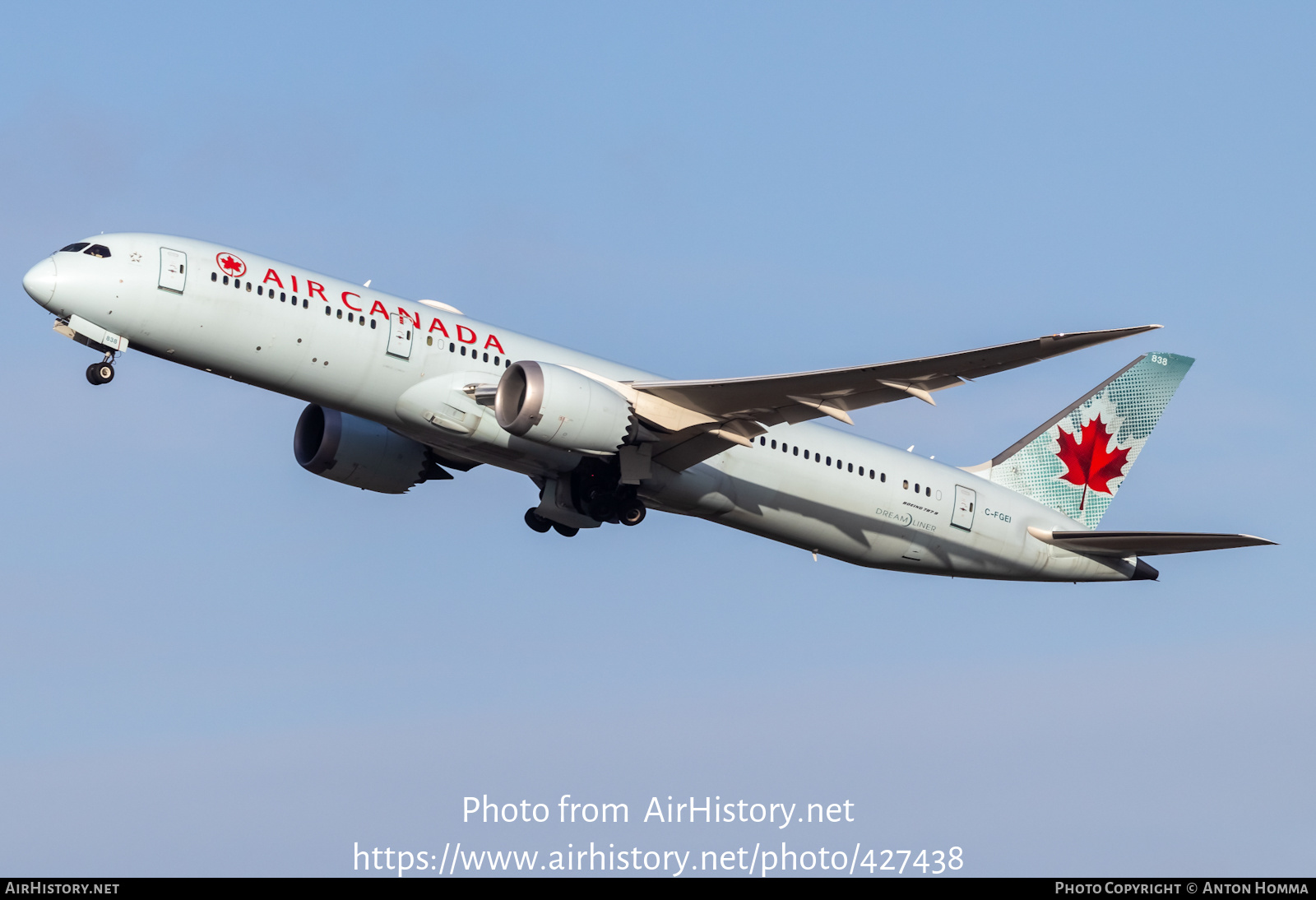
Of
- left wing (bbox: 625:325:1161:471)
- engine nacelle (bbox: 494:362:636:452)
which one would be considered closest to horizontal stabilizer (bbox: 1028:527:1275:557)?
left wing (bbox: 625:325:1161:471)

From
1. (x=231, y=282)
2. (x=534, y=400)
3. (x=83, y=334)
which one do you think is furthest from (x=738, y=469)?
(x=83, y=334)

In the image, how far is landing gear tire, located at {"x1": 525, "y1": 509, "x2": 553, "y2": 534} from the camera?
4338cm

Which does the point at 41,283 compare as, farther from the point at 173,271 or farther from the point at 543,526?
the point at 543,526

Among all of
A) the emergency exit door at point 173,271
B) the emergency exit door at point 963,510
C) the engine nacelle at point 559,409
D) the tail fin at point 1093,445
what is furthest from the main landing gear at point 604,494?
the tail fin at point 1093,445

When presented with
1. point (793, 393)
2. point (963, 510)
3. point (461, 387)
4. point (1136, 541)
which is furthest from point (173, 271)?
point (1136, 541)

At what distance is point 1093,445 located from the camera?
4653 centimetres

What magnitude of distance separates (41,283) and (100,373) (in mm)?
2157

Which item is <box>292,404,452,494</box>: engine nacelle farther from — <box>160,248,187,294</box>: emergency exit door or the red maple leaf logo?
the red maple leaf logo

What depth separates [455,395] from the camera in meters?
36.5

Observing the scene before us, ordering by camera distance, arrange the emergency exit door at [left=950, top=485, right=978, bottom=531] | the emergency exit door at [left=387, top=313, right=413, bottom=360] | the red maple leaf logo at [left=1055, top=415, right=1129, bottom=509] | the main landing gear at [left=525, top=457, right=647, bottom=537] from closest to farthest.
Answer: the emergency exit door at [left=387, top=313, right=413, bottom=360] → the main landing gear at [left=525, top=457, right=647, bottom=537] → the emergency exit door at [left=950, top=485, right=978, bottom=531] → the red maple leaf logo at [left=1055, top=415, right=1129, bottom=509]

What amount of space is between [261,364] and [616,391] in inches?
302

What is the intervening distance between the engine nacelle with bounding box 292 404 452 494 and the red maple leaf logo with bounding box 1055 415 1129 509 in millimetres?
17055

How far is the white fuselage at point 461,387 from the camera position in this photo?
114 feet

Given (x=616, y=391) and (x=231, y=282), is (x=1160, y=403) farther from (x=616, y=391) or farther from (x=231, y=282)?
(x=231, y=282)
